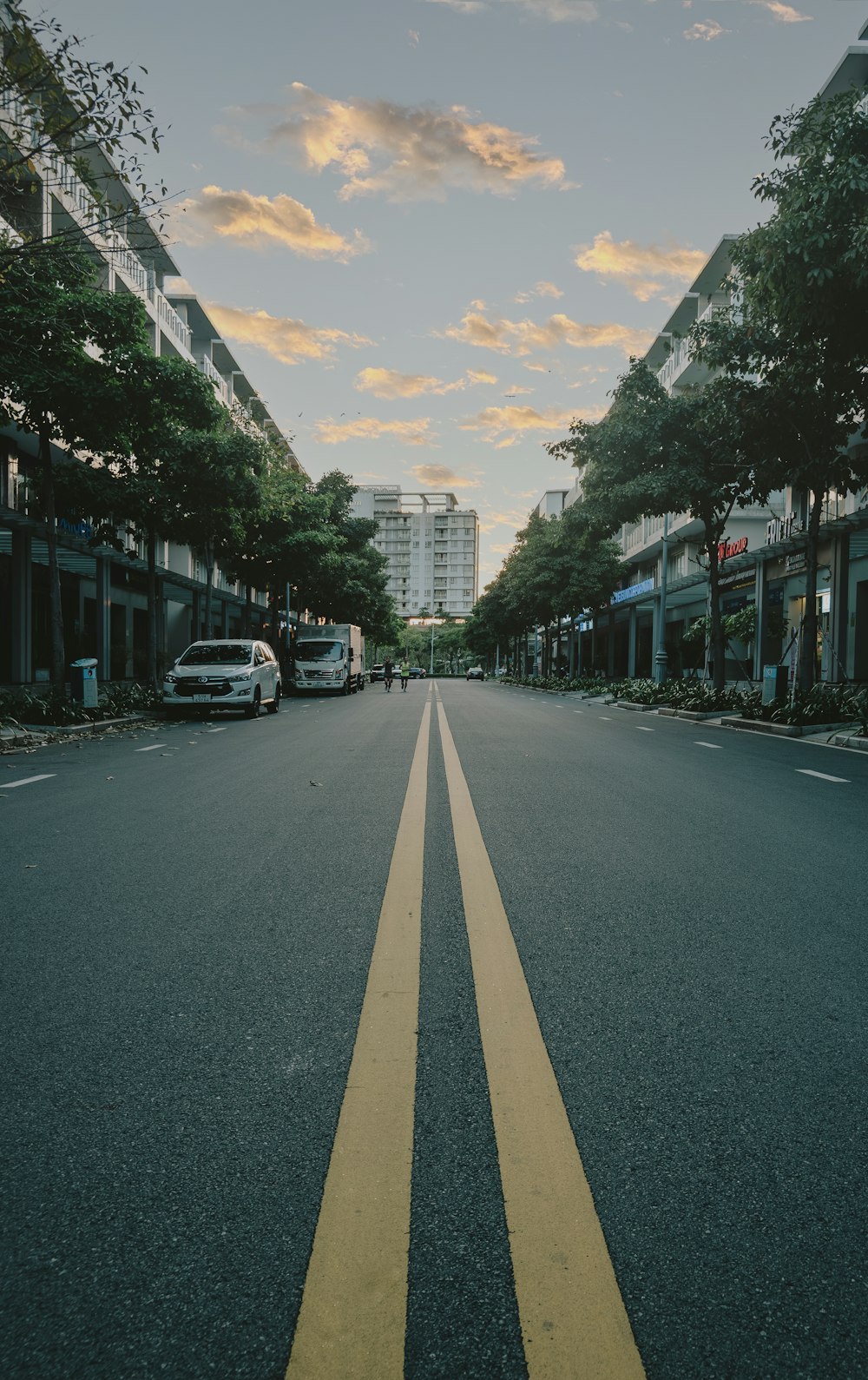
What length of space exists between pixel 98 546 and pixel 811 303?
18.8 meters

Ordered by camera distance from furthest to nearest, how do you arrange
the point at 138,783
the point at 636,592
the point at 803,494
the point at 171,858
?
the point at 636,592, the point at 803,494, the point at 138,783, the point at 171,858

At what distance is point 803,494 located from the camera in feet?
96.9

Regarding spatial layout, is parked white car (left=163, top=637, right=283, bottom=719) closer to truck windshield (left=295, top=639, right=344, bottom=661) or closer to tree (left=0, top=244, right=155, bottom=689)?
tree (left=0, top=244, right=155, bottom=689)

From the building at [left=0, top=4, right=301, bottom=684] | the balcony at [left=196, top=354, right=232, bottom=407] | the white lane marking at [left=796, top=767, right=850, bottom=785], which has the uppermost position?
the balcony at [left=196, top=354, right=232, bottom=407]

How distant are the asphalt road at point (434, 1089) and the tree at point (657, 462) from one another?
1774 cm

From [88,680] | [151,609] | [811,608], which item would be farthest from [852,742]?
[151,609]

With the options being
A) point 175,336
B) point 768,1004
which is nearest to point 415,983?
point 768,1004

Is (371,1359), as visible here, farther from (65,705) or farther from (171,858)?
(65,705)

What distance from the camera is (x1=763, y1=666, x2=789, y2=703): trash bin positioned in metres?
19.1

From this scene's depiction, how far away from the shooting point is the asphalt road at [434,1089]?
1.66 m

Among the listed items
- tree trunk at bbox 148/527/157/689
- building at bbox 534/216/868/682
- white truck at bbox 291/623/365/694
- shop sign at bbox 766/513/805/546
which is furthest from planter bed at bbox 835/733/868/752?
white truck at bbox 291/623/365/694

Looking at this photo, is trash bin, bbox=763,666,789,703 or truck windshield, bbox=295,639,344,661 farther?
truck windshield, bbox=295,639,344,661

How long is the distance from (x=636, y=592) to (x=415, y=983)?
45298mm

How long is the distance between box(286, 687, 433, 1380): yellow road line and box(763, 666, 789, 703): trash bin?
17120 mm
